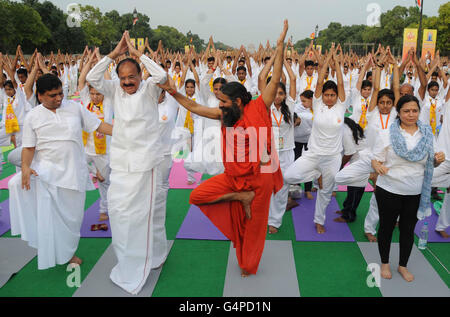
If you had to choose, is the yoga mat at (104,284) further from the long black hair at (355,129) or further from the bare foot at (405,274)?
the long black hair at (355,129)

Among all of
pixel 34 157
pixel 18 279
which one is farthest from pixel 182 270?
pixel 34 157

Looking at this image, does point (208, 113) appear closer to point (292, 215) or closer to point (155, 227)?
point (155, 227)

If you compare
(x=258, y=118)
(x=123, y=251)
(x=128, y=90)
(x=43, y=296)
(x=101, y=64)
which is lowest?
(x=43, y=296)

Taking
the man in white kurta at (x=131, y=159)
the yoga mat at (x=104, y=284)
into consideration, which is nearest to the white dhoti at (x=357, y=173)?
the man in white kurta at (x=131, y=159)

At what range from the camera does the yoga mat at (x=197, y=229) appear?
15.1 ft

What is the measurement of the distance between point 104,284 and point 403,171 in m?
3.13

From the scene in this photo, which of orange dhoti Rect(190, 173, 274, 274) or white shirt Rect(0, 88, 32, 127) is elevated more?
white shirt Rect(0, 88, 32, 127)

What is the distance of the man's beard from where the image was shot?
3197 millimetres

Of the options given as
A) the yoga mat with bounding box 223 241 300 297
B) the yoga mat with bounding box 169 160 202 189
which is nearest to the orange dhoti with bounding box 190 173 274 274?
the yoga mat with bounding box 223 241 300 297

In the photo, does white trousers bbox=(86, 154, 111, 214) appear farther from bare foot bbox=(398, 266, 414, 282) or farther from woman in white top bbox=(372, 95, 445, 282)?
bare foot bbox=(398, 266, 414, 282)

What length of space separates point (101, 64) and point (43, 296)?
2265 mm

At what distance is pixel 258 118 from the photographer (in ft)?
10.5

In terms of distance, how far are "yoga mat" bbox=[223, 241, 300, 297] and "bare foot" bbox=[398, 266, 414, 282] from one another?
108 cm

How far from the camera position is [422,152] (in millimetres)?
3355
